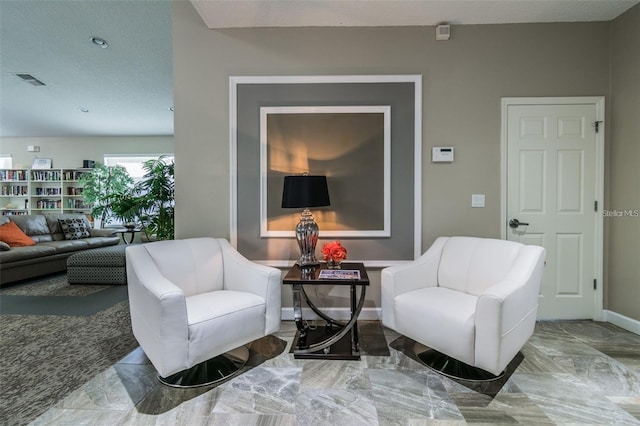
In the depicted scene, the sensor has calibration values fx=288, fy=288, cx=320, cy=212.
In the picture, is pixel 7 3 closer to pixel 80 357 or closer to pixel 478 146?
pixel 80 357

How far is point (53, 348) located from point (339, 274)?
7.36ft

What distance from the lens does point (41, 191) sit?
6.67 meters

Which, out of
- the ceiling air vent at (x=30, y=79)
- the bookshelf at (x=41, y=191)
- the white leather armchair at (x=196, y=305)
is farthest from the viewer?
the bookshelf at (x=41, y=191)

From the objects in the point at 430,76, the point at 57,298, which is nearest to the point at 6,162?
the point at 57,298

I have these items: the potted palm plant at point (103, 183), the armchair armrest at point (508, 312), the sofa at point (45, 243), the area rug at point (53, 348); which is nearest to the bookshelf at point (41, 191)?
the potted palm plant at point (103, 183)

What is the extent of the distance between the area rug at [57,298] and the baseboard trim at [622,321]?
4869 mm

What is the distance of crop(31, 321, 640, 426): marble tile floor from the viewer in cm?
146

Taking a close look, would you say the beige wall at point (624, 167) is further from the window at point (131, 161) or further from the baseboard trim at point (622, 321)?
the window at point (131, 161)

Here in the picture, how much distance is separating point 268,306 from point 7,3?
3.61m

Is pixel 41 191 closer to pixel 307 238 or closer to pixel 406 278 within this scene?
pixel 307 238

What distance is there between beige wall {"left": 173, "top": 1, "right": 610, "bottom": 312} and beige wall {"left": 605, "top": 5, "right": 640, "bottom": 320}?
0.36 feet

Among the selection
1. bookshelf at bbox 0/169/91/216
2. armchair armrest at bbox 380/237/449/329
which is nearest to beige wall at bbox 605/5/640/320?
armchair armrest at bbox 380/237/449/329

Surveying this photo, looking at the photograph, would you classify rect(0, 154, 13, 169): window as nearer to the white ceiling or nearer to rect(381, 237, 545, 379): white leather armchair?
the white ceiling

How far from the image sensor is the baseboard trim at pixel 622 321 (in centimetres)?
238
